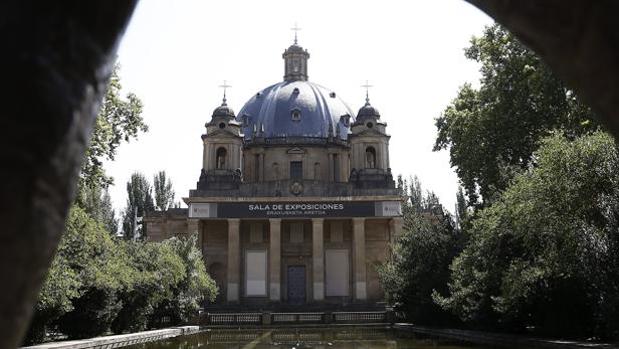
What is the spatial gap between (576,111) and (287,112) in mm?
37607

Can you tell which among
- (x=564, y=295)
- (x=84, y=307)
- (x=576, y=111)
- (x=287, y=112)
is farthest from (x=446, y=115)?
(x=287, y=112)

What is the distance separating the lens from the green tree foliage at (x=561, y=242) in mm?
13484

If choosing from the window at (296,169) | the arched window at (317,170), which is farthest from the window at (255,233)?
the arched window at (317,170)

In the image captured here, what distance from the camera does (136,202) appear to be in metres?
59.9

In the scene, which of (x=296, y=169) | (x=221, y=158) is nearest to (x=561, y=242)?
(x=221, y=158)

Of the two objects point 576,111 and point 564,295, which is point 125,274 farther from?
point 576,111

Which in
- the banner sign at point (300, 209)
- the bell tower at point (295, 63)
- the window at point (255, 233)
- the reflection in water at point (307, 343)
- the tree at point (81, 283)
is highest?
the bell tower at point (295, 63)

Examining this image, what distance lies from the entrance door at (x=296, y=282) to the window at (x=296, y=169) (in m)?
8.18

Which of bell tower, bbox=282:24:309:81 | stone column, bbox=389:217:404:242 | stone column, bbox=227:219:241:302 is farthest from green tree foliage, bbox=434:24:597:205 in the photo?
bell tower, bbox=282:24:309:81

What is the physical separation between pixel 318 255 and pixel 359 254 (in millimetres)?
3072

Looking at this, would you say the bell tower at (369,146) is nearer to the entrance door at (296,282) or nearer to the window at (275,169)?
the window at (275,169)

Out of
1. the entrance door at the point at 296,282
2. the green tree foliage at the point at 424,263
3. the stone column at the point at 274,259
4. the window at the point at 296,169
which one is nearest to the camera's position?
the green tree foliage at the point at 424,263

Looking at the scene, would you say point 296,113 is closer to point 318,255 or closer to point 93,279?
point 318,255

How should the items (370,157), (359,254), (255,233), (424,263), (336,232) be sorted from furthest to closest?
(370,157)
(336,232)
(255,233)
(359,254)
(424,263)
